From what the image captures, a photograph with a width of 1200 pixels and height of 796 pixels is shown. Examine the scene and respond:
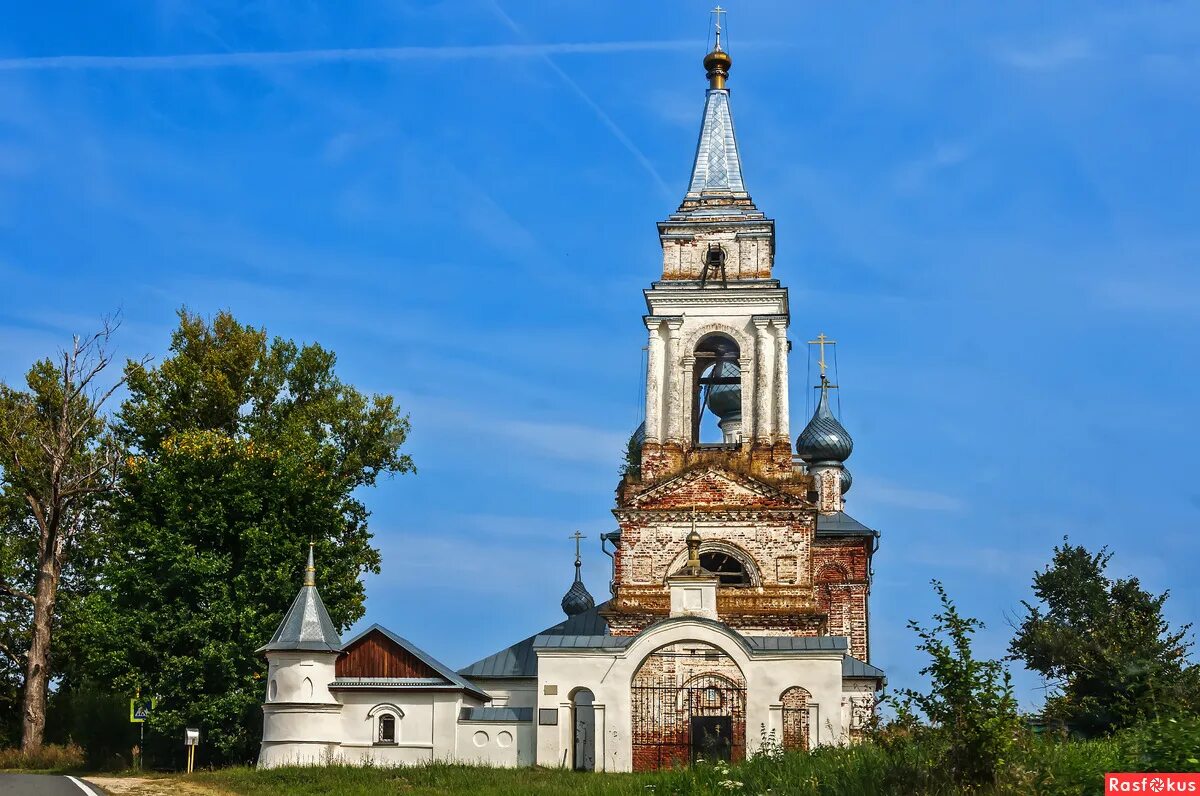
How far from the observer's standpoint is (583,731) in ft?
83.8

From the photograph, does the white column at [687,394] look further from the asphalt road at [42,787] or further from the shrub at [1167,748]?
the shrub at [1167,748]

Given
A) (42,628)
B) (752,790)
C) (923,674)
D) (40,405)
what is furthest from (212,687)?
(923,674)

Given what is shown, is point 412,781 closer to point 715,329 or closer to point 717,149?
point 715,329

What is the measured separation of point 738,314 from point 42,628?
17589 mm

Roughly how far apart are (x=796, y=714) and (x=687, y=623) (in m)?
2.21

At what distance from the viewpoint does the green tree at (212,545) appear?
27.0 metres

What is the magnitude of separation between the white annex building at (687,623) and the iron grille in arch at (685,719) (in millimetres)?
32

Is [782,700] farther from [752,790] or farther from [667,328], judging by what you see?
[667,328]

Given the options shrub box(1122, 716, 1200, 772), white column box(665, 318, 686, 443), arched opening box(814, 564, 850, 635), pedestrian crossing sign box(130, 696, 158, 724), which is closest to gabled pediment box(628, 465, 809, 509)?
white column box(665, 318, 686, 443)

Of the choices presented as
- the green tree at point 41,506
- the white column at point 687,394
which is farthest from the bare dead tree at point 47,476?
the white column at point 687,394

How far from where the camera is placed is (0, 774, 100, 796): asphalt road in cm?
1838

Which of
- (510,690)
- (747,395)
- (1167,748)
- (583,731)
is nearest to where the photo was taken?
(1167,748)

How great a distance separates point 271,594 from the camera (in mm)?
27844

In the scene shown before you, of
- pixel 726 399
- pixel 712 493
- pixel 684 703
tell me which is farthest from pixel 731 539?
pixel 726 399
